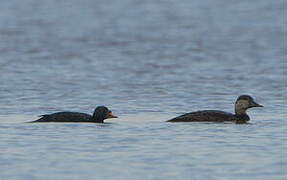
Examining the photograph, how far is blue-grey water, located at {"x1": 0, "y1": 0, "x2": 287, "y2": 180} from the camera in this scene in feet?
42.9

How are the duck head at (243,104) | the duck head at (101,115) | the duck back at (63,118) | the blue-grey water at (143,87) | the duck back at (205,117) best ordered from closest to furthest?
the blue-grey water at (143,87), the duck back at (63,118), the duck back at (205,117), the duck head at (101,115), the duck head at (243,104)

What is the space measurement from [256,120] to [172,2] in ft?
144

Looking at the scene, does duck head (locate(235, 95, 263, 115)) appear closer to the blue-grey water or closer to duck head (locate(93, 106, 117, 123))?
the blue-grey water

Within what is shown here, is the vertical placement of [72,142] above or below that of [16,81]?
below

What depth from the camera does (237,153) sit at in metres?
13.8

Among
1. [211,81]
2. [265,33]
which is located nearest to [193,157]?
[211,81]

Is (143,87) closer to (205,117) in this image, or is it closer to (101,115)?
(101,115)

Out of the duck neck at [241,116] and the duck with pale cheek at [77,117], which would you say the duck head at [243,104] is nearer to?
the duck neck at [241,116]

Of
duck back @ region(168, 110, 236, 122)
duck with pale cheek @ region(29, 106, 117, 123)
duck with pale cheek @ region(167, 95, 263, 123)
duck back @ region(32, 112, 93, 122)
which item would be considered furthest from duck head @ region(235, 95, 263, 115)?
duck back @ region(32, 112, 93, 122)

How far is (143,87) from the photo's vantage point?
25.3 meters

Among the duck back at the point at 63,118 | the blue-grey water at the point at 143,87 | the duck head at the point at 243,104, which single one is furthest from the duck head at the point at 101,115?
the duck head at the point at 243,104

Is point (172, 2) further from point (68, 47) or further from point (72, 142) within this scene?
point (72, 142)

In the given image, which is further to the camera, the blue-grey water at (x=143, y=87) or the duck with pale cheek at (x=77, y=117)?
the duck with pale cheek at (x=77, y=117)

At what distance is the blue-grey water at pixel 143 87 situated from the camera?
1309 cm
